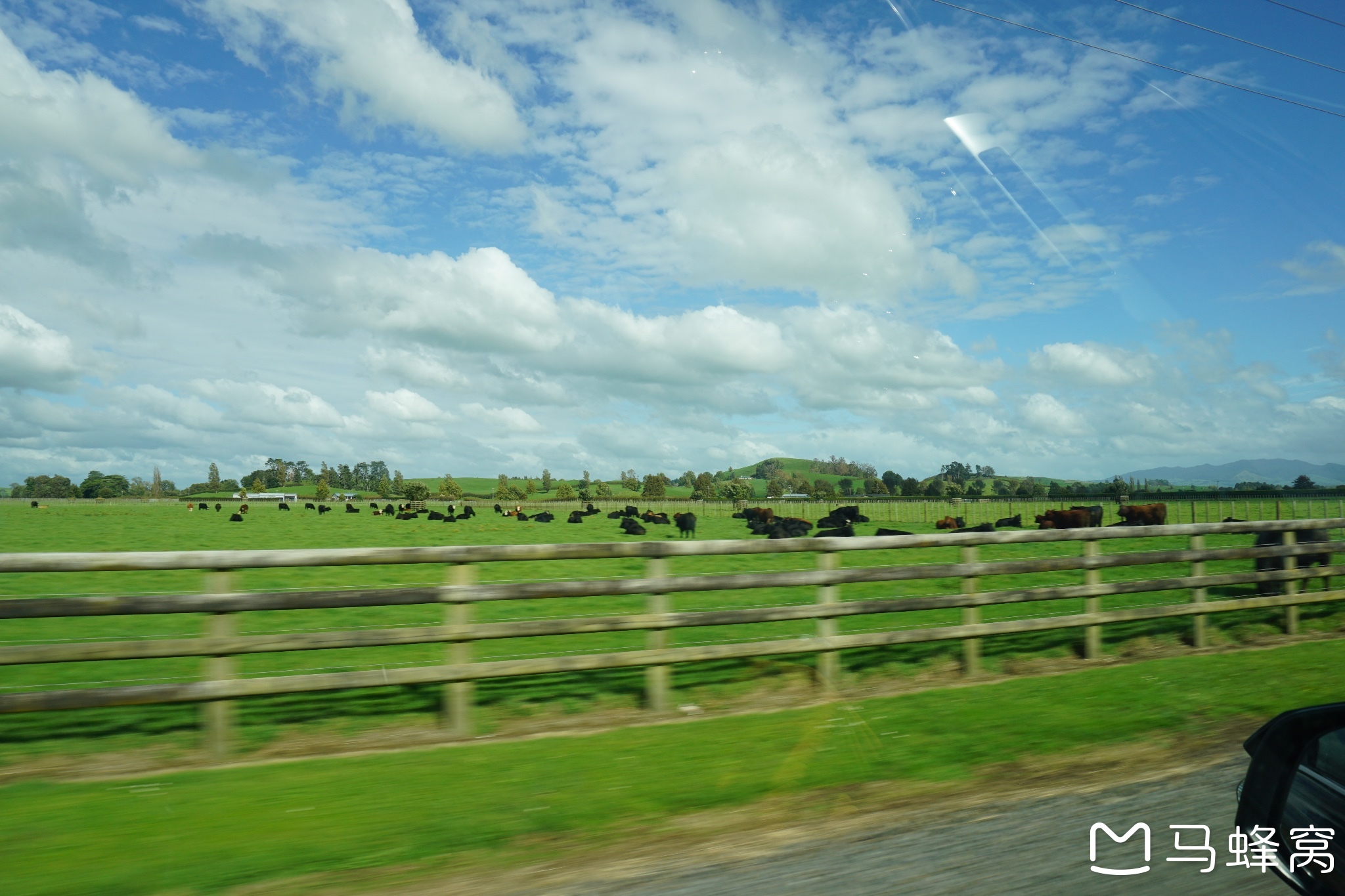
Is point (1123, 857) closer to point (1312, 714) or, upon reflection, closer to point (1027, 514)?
point (1312, 714)

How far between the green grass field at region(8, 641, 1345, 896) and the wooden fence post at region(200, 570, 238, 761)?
35cm

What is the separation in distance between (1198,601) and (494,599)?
27.9ft

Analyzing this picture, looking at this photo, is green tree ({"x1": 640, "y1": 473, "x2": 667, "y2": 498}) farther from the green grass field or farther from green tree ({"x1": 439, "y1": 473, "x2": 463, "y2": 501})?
the green grass field

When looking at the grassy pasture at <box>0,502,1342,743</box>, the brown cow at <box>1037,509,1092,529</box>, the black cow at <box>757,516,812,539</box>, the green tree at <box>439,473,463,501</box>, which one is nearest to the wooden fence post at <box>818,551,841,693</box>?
the grassy pasture at <box>0,502,1342,743</box>

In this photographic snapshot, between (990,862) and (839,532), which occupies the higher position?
(990,862)

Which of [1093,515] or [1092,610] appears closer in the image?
[1092,610]

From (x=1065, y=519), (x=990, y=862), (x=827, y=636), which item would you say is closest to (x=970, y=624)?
(x=827, y=636)

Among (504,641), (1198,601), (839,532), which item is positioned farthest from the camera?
(839,532)

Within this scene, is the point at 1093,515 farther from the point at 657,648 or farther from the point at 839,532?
the point at 657,648

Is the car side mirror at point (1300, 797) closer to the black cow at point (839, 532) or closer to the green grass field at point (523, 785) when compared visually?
the green grass field at point (523, 785)

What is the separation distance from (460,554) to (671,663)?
2.00 m

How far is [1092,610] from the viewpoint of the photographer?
9469mm

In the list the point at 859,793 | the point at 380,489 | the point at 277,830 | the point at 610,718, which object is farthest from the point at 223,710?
the point at 380,489

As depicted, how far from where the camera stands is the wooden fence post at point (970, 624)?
28.5 feet
